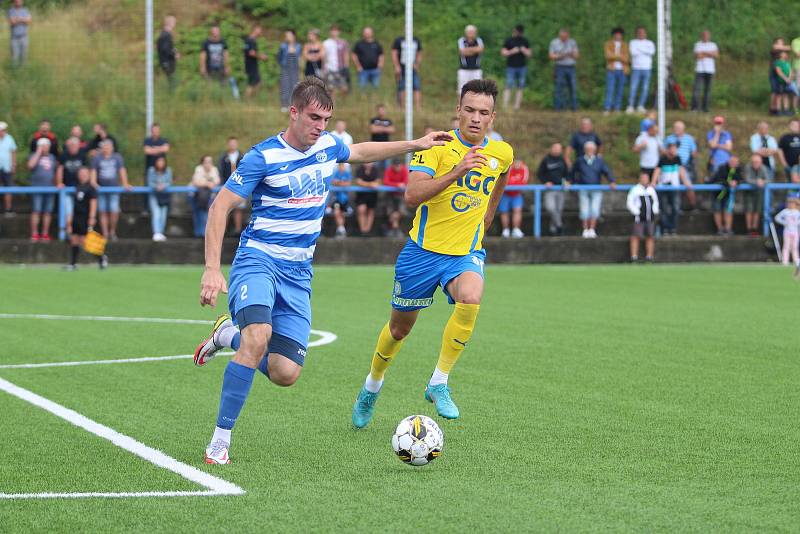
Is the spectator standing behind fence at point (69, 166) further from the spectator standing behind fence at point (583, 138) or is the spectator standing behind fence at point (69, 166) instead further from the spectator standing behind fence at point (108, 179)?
the spectator standing behind fence at point (583, 138)

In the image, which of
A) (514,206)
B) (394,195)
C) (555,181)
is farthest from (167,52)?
(555,181)

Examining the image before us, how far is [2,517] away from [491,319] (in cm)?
958

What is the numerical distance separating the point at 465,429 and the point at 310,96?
2.15 m

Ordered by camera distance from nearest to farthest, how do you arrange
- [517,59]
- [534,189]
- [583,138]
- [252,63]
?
[534,189] < [583,138] < [252,63] < [517,59]

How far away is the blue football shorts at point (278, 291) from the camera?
7.09 m

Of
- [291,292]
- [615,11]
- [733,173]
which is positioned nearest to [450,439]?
[291,292]

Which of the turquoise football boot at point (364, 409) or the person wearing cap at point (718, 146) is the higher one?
the person wearing cap at point (718, 146)

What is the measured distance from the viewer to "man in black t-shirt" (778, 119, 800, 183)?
26.6 meters

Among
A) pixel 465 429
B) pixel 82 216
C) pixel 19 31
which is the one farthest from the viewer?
pixel 19 31

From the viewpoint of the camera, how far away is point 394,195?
26141 millimetres

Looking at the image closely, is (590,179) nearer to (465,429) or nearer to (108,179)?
(108,179)

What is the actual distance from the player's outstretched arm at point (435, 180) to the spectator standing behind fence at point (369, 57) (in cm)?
1906

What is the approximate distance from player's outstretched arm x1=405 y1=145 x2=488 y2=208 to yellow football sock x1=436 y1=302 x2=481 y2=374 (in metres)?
0.70

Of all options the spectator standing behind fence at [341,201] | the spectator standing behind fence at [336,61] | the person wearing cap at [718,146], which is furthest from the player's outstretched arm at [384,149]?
the person wearing cap at [718,146]
